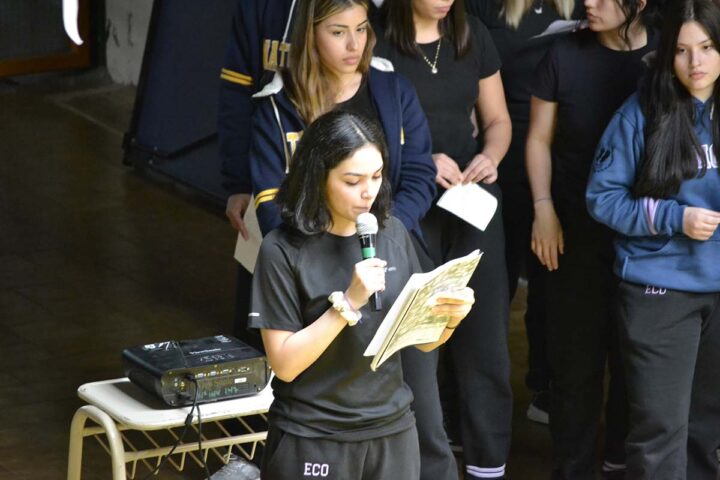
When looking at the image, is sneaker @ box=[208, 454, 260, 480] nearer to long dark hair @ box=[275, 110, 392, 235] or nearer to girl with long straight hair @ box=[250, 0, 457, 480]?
girl with long straight hair @ box=[250, 0, 457, 480]

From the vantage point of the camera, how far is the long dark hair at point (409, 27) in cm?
467

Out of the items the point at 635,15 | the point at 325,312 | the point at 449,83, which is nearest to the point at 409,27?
the point at 449,83

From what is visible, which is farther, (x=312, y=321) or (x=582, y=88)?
(x=582, y=88)

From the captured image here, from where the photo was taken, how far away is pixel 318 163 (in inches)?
136

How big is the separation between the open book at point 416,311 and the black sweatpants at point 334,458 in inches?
8.9

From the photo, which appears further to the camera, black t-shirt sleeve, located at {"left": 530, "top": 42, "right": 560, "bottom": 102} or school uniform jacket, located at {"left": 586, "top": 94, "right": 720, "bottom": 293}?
black t-shirt sleeve, located at {"left": 530, "top": 42, "right": 560, "bottom": 102}

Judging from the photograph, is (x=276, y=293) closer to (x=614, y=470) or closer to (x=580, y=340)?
(x=580, y=340)

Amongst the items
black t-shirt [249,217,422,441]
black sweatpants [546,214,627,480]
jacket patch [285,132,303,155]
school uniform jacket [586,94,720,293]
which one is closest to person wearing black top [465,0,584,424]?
black sweatpants [546,214,627,480]

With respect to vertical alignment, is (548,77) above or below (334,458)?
above

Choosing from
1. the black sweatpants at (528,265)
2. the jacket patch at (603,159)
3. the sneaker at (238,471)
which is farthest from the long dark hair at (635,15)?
the sneaker at (238,471)

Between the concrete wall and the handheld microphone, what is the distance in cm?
776

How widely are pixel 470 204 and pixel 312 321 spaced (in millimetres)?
1379

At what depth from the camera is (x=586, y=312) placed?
483 centimetres

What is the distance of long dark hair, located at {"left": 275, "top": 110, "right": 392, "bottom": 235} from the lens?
3441 millimetres
